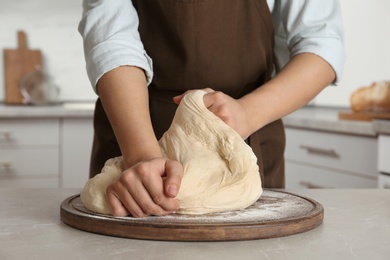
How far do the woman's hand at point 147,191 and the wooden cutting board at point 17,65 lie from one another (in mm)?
2468

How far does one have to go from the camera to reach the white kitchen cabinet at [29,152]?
2686 mm

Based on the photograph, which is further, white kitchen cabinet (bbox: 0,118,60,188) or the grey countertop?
white kitchen cabinet (bbox: 0,118,60,188)

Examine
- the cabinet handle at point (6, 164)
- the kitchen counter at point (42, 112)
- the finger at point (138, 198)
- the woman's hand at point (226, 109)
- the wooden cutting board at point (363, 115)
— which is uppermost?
the woman's hand at point (226, 109)

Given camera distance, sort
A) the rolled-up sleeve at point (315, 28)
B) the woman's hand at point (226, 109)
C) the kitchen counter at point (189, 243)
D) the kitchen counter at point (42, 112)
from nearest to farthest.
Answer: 1. the kitchen counter at point (189, 243)
2. the woman's hand at point (226, 109)
3. the rolled-up sleeve at point (315, 28)
4. the kitchen counter at point (42, 112)

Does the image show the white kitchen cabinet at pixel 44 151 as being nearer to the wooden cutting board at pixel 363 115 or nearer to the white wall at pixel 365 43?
the wooden cutting board at pixel 363 115

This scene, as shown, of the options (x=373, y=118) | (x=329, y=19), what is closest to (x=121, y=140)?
(x=329, y=19)

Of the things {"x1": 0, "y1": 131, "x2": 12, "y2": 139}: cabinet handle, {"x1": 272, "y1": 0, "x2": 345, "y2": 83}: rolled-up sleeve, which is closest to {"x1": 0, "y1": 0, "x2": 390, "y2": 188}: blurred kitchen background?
{"x1": 0, "y1": 131, "x2": 12, "y2": 139}: cabinet handle

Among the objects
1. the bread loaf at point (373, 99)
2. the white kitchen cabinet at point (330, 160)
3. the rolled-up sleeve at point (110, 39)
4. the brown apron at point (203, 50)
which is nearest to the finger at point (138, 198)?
the rolled-up sleeve at point (110, 39)

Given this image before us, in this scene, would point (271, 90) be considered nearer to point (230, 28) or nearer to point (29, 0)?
point (230, 28)

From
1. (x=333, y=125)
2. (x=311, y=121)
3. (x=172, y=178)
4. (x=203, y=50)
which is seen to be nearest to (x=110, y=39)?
(x=203, y=50)

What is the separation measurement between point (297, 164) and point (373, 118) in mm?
Result: 456

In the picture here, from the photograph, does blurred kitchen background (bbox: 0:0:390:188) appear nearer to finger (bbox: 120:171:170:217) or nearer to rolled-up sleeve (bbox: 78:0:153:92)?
rolled-up sleeve (bbox: 78:0:153:92)

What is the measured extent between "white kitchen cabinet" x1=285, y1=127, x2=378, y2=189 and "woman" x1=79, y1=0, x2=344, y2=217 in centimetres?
102

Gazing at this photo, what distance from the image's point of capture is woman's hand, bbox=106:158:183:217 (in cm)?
77
